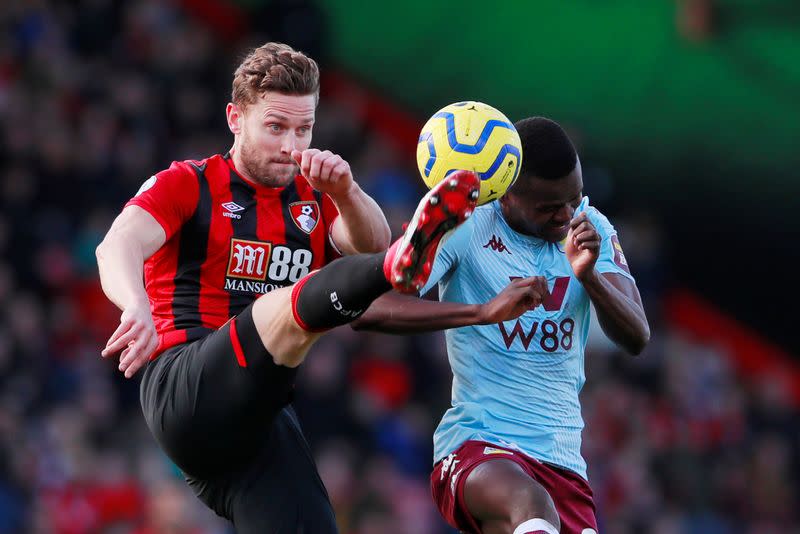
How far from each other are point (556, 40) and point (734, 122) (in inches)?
96.9

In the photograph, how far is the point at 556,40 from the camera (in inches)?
639

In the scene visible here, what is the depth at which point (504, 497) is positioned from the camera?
4.98 meters

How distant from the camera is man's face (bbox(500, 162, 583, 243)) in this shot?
5.32 m

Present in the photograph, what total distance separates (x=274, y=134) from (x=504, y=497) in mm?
1823

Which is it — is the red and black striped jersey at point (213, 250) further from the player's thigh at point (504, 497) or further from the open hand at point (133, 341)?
the player's thigh at point (504, 497)

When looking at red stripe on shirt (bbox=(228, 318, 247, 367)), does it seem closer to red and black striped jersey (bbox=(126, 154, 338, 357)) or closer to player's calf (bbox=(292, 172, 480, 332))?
player's calf (bbox=(292, 172, 480, 332))

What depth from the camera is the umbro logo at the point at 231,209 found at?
5.50 m

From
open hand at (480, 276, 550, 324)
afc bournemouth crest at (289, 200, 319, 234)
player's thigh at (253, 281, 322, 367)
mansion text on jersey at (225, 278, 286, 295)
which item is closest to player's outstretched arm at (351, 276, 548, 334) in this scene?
open hand at (480, 276, 550, 324)

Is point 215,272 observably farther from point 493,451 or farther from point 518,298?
point 518,298

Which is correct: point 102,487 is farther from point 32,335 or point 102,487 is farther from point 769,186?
point 769,186

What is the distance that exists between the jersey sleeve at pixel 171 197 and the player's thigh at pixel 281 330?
678 mm

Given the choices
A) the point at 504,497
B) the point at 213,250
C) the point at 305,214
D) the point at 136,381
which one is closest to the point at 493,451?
the point at 504,497

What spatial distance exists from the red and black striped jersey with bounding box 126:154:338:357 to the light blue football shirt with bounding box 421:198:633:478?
2.35 ft

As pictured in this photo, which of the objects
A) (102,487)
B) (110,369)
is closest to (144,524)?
(102,487)
